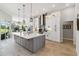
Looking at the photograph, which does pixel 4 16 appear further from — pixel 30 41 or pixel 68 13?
pixel 68 13

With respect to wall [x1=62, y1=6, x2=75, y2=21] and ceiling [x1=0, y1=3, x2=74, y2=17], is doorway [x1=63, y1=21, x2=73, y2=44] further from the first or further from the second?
ceiling [x1=0, y1=3, x2=74, y2=17]

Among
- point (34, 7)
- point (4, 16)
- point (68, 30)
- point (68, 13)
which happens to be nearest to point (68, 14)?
point (68, 13)

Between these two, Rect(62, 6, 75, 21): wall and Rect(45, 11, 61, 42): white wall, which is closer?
Rect(62, 6, 75, 21): wall

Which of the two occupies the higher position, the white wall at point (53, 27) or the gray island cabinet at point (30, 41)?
the white wall at point (53, 27)

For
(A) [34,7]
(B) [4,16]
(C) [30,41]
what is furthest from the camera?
(C) [30,41]

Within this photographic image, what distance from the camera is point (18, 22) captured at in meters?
3.19

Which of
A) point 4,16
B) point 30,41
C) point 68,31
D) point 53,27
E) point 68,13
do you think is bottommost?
point 30,41

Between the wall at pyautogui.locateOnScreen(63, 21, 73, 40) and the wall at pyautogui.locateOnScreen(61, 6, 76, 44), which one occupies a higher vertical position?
the wall at pyautogui.locateOnScreen(61, 6, 76, 44)

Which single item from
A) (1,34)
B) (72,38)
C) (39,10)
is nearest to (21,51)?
(1,34)

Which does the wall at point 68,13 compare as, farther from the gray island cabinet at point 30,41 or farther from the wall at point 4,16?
the wall at point 4,16

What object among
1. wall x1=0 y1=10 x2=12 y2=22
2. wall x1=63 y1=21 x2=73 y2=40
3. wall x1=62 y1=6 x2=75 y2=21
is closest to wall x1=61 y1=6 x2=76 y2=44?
wall x1=62 y1=6 x2=75 y2=21

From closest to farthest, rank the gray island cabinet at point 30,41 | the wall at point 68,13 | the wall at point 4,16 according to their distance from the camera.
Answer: the wall at point 4,16
the wall at point 68,13
the gray island cabinet at point 30,41

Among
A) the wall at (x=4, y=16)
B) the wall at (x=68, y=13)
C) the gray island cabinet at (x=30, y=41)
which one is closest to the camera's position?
the wall at (x=4, y=16)

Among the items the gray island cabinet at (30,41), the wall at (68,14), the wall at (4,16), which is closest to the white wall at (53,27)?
the wall at (68,14)
